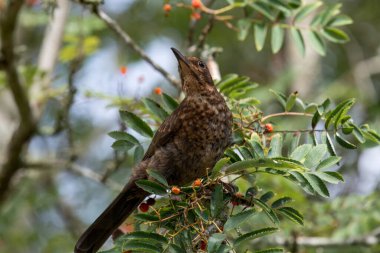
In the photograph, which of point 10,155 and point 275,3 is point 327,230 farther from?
point 10,155

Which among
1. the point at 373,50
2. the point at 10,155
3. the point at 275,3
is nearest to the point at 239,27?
the point at 275,3

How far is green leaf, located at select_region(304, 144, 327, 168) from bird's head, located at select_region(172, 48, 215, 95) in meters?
1.09

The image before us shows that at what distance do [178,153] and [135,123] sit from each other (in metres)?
0.28

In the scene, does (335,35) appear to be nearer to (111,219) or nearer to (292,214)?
(292,214)

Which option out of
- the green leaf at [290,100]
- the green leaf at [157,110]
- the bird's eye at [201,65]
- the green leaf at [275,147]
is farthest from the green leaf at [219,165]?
the bird's eye at [201,65]

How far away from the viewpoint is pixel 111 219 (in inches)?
155

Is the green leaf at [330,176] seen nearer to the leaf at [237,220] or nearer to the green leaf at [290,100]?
the leaf at [237,220]

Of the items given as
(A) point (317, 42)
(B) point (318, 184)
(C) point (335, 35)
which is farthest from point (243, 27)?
(B) point (318, 184)

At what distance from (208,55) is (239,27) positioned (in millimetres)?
321

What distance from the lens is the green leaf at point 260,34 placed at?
14.5 feet

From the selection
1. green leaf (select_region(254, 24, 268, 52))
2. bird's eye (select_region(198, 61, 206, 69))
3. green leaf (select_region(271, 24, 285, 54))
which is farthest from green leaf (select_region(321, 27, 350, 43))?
bird's eye (select_region(198, 61, 206, 69))

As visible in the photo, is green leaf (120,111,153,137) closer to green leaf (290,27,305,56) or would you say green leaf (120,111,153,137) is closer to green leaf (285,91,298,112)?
green leaf (285,91,298,112)

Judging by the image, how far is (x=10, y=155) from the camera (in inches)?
231

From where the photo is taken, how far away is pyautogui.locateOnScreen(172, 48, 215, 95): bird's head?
4229 mm
